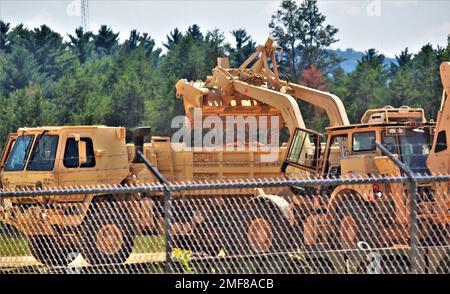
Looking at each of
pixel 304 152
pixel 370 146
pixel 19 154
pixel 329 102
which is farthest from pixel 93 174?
pixel 329 102

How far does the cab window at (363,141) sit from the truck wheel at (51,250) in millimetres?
4893

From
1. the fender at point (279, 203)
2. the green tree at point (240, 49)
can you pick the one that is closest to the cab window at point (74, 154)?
the fender at point (279, 203)

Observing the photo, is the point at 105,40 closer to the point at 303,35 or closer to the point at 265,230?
the point at 303,35

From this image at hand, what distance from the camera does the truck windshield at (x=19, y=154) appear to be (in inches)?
785

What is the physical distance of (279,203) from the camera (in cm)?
1870

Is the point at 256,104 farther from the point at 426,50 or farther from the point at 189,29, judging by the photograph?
the point at 189,29

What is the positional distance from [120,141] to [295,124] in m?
3.99

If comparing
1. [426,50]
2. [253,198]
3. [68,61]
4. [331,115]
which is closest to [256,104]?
[331,115]

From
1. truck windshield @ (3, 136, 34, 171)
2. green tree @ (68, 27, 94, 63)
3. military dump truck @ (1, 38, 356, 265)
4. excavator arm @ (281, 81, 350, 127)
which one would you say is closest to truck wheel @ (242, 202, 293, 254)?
military dump truck @ (1, 38, 356, 265)

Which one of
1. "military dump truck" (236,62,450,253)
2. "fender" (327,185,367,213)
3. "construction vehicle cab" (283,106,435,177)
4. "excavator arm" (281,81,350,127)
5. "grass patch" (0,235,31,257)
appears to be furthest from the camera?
"excavator arm" (281,81,350,127)

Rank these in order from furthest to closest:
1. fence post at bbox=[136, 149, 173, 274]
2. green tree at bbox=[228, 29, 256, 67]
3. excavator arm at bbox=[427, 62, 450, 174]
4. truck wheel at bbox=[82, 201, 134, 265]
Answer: green tree at bbox=[228, 29, 256, 67] < truck wheel at bbox=[82, 201, 134, 265] < excavator arm at bbox=[427, 62, 450, 174] < fence post at bbox=[136, 149, 173, 274]

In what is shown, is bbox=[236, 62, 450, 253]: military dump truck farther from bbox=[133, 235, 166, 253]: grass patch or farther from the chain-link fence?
bbox=[133, 235, 166, 253]: grass patch

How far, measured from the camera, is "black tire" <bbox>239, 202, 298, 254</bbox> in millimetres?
18188

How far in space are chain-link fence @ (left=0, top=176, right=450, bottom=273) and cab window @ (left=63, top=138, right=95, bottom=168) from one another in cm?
63
